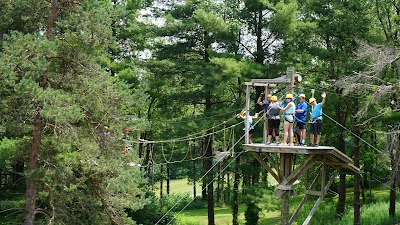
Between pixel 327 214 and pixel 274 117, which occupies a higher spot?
pixel 274 117

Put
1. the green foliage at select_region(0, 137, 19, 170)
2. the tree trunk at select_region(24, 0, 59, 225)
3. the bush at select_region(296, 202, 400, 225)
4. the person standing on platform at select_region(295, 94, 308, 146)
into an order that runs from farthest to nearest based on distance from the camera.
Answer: the bush at select_region(296, 202, 400, 225)
the green foliage at select_region(0, 137, 19, 170)
the tree trunk at select_region(24, 0, 59, 225)
the person standing on platform at select_region(295, 94, 308, 146)

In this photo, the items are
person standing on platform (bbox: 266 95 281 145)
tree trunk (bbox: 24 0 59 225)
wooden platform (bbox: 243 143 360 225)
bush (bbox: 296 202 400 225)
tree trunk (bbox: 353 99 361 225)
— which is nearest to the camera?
wooden platform (bbox: 243 143 360 225)

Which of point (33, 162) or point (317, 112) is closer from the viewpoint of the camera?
point (317, 112)

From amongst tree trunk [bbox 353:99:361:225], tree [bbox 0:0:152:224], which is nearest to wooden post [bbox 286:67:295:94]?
tree [bbox 0:0:152:224]

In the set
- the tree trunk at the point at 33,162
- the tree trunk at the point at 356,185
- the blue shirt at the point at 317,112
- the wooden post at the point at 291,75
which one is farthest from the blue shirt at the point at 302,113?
the tree trunk at the point at 356,185

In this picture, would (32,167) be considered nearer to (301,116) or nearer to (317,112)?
(301,116)

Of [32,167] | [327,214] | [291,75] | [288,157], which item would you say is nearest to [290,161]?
[288,157]

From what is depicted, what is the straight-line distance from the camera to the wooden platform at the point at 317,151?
9289mm

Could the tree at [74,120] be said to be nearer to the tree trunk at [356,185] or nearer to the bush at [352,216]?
the tree trunk at [356,185]

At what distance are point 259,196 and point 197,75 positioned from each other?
4866mm

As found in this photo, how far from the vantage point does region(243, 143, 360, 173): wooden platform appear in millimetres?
9289

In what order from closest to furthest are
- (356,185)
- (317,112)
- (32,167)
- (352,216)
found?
(317,112), (32,167), (356,185), (352,216)

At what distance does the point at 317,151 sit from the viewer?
9.35 meters

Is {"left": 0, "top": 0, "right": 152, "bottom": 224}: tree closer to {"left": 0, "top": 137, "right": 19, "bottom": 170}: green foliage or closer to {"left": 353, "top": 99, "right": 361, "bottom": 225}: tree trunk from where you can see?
{"left": 0, "top": 137, "right": 19, "bottom": 170}: green foliage
